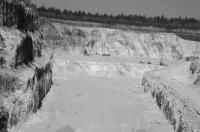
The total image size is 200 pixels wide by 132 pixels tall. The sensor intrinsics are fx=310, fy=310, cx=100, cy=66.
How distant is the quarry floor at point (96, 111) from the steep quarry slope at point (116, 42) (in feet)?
56.3

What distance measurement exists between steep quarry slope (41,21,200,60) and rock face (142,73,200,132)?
24677 millimetres

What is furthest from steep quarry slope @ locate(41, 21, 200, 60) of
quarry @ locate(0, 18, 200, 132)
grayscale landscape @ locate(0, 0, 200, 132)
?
quarry @ locate(0, 18, 200, 132)

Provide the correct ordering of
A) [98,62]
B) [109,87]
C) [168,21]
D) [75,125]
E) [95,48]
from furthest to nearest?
[168,21] < [95,48] < [98,62] < [109,87] < [75,125]

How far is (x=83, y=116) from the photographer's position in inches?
709

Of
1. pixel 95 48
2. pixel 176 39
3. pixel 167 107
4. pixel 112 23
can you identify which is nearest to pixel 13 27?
pixel 167 107

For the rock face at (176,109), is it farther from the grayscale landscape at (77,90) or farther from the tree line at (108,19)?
the tree line at (108,19)

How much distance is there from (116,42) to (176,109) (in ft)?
109

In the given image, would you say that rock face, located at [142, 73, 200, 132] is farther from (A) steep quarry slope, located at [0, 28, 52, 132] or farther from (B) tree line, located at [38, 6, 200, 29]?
(B) tree line, located at [38, 6, 200, 29]

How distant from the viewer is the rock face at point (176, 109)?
14.0 meters

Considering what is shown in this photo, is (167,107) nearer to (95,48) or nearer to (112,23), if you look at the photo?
(95,48)

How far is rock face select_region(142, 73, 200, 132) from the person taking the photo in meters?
14.0

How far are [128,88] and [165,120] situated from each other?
11779mm

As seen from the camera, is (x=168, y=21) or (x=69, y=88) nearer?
(x=69, y=88)

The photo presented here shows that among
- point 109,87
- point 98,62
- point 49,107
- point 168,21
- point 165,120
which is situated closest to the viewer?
point 165,120
